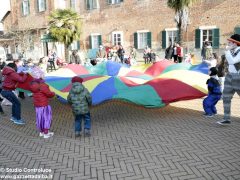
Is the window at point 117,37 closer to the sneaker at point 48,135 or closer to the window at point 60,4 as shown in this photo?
the window at point 60,4

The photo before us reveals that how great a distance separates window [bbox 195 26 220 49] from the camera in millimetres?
20750

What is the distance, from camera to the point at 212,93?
746cm

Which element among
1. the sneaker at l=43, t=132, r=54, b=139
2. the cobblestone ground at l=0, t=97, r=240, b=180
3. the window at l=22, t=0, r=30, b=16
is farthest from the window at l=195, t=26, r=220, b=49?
the window at l=22, t=0, r=30, b=16

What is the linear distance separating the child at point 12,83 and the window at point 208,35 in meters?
16.0

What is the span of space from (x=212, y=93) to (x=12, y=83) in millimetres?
4685

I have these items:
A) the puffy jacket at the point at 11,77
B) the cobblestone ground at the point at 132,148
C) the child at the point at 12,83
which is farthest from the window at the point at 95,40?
the puffy jacket at the point at 11,77

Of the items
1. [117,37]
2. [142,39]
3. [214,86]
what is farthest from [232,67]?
[117,37]

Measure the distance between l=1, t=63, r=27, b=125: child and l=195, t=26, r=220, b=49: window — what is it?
1596cm

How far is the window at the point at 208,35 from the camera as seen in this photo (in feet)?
68.1

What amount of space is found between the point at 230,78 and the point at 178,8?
10995mm

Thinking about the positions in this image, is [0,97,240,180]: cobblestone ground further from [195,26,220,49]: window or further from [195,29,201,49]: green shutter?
[195,29,201,49]: green shutter

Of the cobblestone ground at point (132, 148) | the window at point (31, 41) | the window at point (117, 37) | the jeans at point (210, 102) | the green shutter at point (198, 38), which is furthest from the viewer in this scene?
the window at point (31, 41)

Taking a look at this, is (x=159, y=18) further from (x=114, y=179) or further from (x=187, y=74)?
(x=114, y=179)

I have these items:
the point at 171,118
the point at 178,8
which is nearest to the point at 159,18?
the point at 178,8
